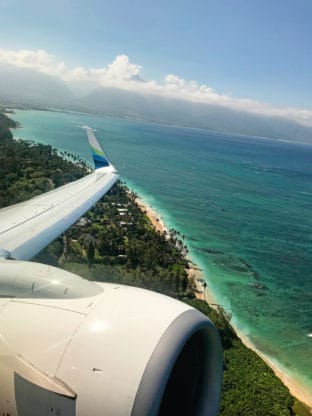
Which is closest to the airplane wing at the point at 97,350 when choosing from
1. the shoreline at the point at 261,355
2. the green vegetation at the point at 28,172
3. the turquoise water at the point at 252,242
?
the shoreline at the point at 261,355

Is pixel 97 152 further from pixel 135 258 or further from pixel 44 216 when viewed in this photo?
pixel 135 258

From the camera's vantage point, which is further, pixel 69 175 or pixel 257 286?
pixel 69 175

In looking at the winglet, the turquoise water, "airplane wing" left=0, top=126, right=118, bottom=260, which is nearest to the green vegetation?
the turquoise water

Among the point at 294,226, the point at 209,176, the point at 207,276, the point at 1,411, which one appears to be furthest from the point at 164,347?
the point at 209,176

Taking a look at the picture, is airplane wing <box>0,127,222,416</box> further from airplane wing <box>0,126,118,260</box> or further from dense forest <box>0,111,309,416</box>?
dense forest <box>0,111,309,416</box>

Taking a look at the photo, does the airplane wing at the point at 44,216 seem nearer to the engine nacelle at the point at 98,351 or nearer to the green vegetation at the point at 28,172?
the engine nacelle at the point at 98,351

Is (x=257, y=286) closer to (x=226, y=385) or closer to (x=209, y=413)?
(x=226, y=385)

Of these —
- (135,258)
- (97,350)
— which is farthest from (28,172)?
(97,350)
